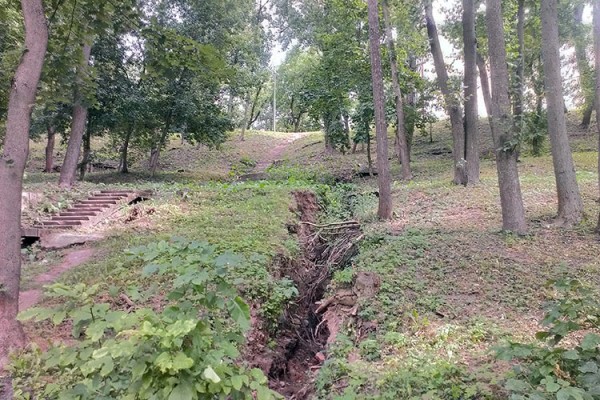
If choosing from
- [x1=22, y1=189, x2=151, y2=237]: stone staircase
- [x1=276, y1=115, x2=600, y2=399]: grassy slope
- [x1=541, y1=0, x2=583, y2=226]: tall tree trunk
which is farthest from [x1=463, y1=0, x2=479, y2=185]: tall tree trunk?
[x1=22, y1=189, x2=151, y2=237]: stone staircase

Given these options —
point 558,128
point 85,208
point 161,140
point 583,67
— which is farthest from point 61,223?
point 583,67

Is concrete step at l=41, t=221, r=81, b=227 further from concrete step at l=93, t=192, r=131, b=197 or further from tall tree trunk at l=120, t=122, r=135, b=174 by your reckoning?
tall tree trunk at l=120, t=122, r=135, b=174

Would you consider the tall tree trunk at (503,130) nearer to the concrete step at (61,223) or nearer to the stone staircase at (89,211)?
the stone staircase at (89,211)

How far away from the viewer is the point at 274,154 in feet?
94.7

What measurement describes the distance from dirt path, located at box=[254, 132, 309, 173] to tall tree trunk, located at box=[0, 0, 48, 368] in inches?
731

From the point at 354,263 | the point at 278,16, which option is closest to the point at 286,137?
the point at 278,16

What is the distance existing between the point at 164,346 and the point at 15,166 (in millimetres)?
3157

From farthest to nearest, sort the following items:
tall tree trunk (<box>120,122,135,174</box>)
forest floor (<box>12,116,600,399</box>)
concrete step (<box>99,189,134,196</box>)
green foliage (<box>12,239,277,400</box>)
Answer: tall tree trunk (<box>120,122,135,174</box>) → concrete step (<box>99,189,134,196</box>) → forest floor (<box>12,116,600,399</box>) → green foliage (<box>12,239,277,400</box>)

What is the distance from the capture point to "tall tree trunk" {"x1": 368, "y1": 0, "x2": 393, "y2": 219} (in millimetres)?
9031

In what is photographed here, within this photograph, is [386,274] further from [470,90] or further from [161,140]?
[161,140]

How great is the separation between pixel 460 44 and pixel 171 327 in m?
19.3

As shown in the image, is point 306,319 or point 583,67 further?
point 583,67

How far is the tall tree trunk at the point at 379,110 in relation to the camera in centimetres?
903

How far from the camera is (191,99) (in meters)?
17.8
